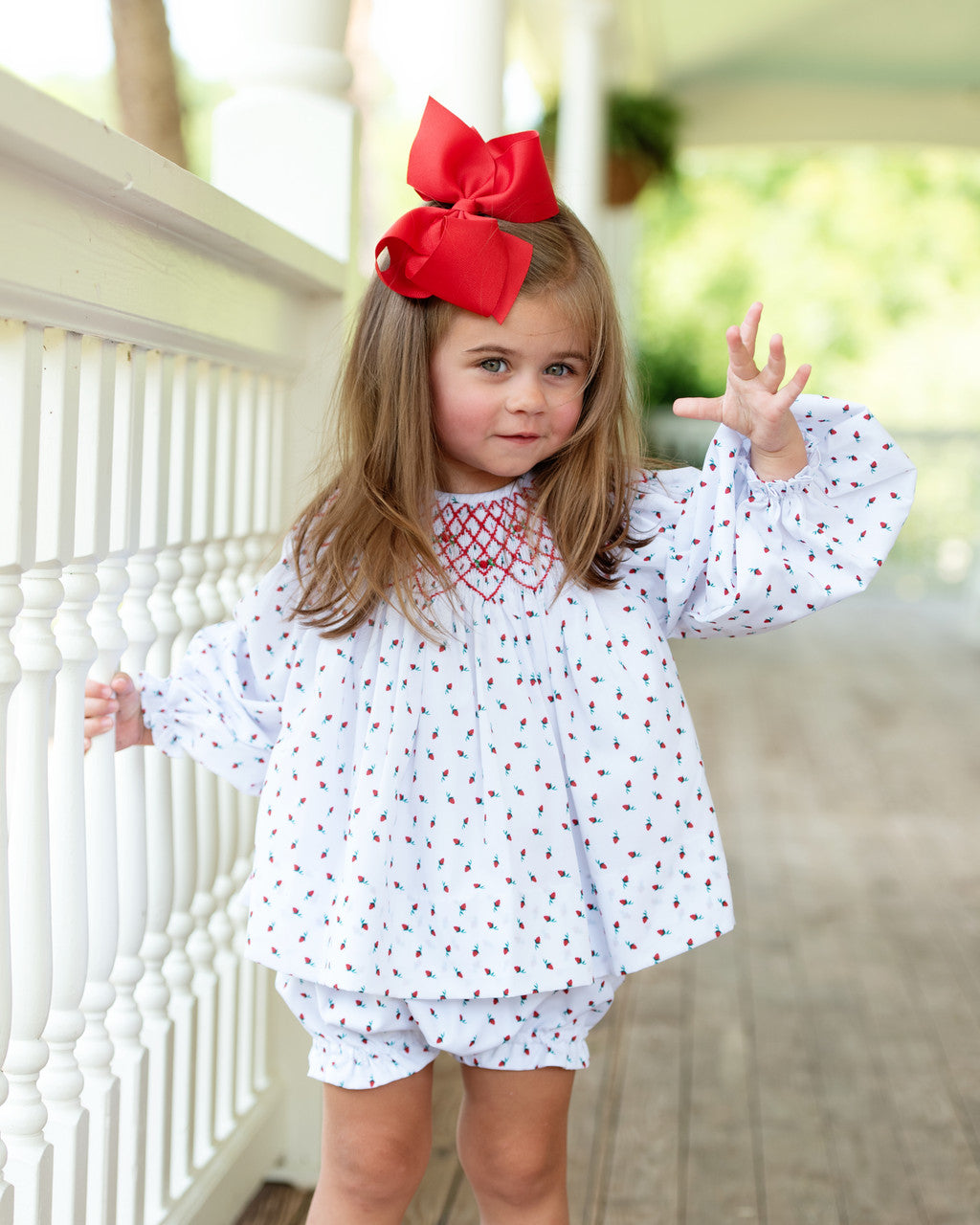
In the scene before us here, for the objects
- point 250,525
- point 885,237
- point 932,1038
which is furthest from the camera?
point 885,237

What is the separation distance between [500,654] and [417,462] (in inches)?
7.4

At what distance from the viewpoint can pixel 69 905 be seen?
1.12m

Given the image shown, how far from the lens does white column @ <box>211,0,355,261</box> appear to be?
5.44 feet

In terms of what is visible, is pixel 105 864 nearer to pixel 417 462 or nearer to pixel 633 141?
pixel 417 462

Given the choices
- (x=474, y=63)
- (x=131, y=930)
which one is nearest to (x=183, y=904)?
(x=131, y=930)

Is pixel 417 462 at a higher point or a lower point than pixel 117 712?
higher

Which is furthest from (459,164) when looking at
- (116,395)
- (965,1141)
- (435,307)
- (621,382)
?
(965,1141)

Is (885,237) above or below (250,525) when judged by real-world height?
above

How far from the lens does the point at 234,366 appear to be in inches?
56.6

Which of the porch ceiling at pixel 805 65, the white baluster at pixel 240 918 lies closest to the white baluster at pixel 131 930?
the white baluster at pixel 240 918

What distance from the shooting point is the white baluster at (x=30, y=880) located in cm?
103

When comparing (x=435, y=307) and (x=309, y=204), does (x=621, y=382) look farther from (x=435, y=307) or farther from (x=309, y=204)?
(x=309, y=204)

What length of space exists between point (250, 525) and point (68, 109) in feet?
2.50

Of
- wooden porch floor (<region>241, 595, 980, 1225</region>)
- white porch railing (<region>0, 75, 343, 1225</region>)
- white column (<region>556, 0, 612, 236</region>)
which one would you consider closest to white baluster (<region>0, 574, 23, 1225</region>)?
white porch railing (<region>0, 75, 343, 1225</region>)
